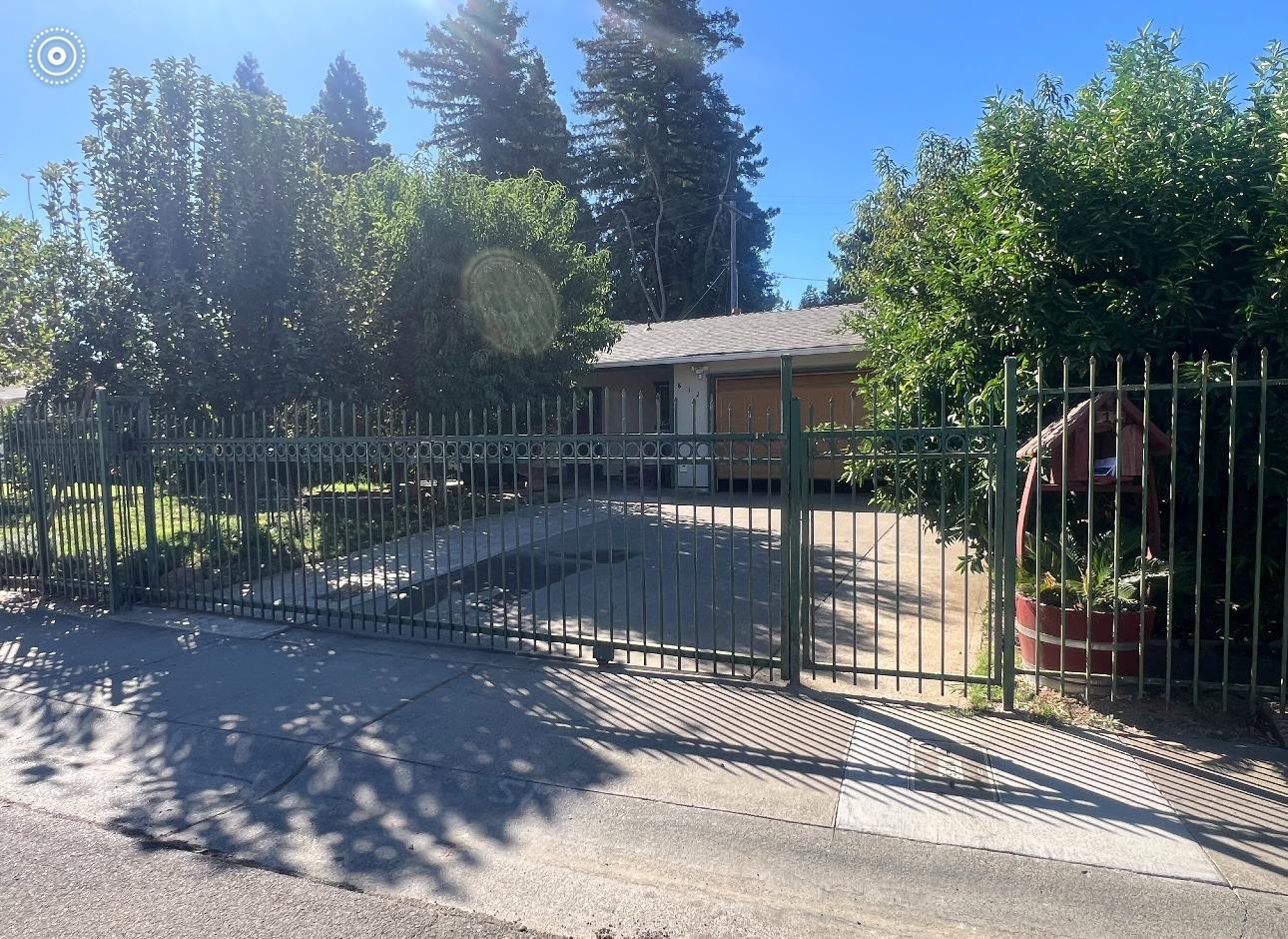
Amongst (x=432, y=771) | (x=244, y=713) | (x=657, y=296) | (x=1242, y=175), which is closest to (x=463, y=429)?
(x=244, y=713)

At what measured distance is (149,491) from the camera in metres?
8.09

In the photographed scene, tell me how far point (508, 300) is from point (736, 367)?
5206 millimetres

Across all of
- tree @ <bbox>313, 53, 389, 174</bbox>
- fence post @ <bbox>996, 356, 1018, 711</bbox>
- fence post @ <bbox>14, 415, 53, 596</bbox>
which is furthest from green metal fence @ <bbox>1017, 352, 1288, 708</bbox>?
tree @ <bbox>313, 53, 389, 174</bbox>

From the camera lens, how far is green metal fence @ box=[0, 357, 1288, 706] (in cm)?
487

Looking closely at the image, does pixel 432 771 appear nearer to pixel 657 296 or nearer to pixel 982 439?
pixel 982 439

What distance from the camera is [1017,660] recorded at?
5785 millimetres

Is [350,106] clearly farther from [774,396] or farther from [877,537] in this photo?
[877,537]

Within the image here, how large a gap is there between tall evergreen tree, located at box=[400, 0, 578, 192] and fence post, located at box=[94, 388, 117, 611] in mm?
30090

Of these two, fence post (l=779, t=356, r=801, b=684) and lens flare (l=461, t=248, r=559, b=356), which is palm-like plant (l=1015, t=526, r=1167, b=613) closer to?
fence post (l=779, t=356, r=801, b=684)

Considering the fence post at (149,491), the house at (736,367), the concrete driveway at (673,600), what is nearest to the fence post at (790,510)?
the concrete driveway at (673,600)

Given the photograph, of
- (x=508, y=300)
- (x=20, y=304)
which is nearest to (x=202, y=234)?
(x=20, y=304)

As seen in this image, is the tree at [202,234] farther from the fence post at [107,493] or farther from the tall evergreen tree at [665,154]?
the tall evergreen tree at [665,154]

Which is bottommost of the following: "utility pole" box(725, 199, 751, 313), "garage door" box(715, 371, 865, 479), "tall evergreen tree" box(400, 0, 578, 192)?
"garage door" box(715, 371, 865, 479)

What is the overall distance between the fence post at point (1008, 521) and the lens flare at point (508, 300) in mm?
9365
